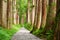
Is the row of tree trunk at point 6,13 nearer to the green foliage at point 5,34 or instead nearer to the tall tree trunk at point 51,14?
the green foliage at point 5,34

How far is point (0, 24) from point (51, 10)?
17.4ft

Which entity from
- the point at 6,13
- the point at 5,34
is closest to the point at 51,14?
the point at 5,34

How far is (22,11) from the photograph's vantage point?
61875 millimetres

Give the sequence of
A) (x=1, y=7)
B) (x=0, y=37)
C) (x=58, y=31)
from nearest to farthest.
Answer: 1. (x=58, y=31)
2. (x=0, y=37)
3. (x=1, y=7)

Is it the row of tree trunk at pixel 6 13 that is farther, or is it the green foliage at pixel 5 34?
the row of tree trunk at pixel 6 13

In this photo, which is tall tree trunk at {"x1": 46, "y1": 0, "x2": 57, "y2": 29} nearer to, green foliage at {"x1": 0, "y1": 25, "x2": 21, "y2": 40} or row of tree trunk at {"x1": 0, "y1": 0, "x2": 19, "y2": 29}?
green foliage at {"x1": 0, "y1": 25, "x2": 21, "y2": 40}

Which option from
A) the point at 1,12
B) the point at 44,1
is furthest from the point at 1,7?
the point at 44,1

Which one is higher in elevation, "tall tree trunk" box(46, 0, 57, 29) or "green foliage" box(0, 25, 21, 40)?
"tall tree trunk" box(46, 0, 57, 29)

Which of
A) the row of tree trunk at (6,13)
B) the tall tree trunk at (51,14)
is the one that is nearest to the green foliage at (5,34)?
the row of tree trunk at (6,13)

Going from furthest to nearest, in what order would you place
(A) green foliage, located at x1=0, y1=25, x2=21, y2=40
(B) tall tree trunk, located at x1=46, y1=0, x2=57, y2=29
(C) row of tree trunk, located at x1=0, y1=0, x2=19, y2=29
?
1. (C) row of tree trunk, located at x1=0, y1=0, x2=19, y2=29
2. (B) tall tree trunk, located at x1=46, y1=0, x2=57, y2=29
3. (A) green foliage, located at x1=0, y1=25, x2=21, y2=40

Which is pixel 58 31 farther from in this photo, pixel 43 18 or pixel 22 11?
pixel 22 11

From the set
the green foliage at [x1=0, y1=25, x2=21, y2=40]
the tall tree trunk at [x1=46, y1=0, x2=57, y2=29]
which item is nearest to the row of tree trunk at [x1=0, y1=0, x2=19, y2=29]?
the green foliage at [x1=0, y1=25, x2=21, y2=40]

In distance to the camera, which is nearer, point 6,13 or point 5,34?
point 5,34

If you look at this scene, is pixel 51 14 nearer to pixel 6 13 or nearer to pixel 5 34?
pixel 5 34
